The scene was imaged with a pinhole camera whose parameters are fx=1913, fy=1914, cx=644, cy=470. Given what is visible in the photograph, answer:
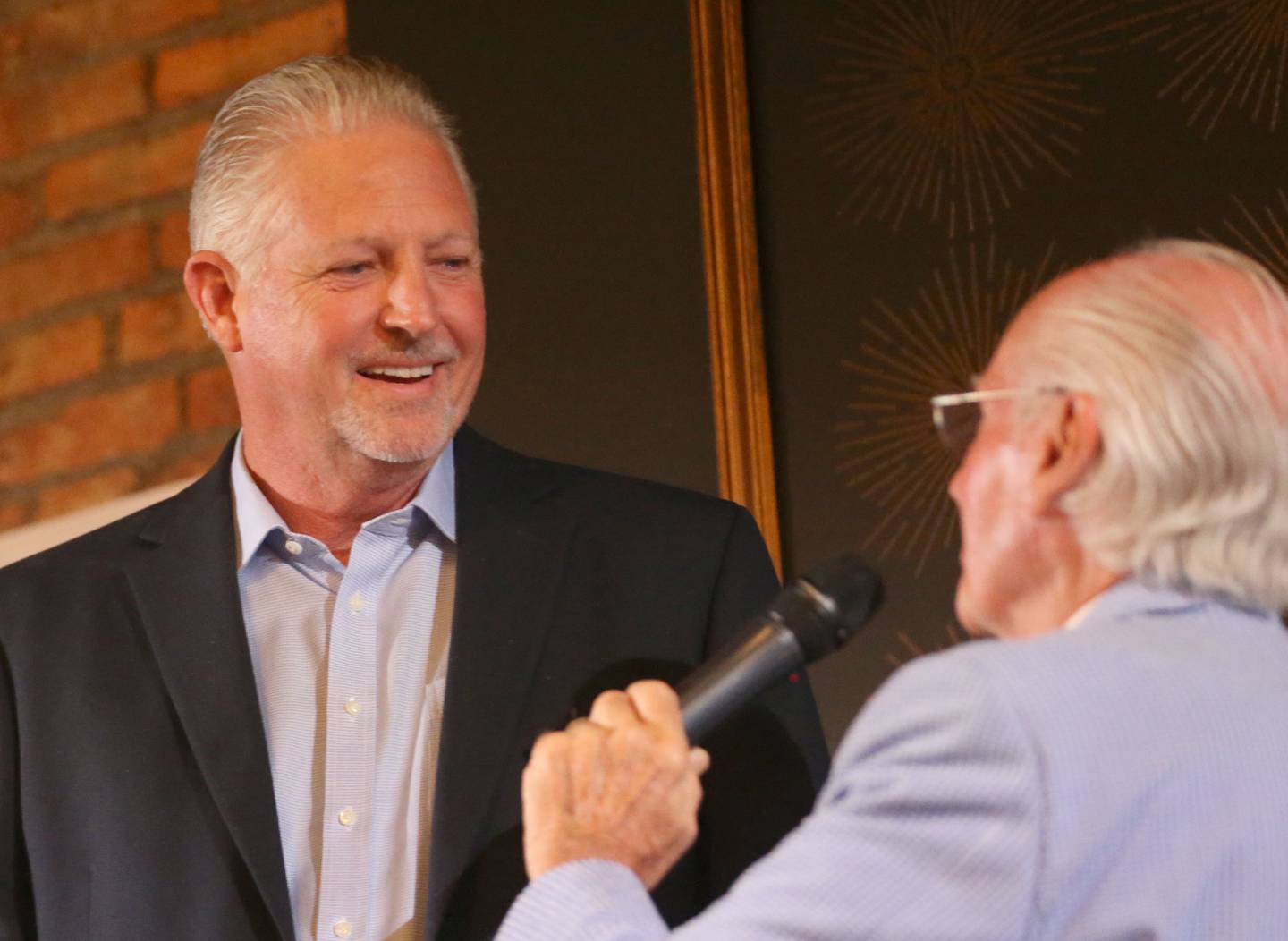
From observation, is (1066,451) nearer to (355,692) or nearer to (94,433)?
(355,692)

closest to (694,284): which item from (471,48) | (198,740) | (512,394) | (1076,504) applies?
(512,394)

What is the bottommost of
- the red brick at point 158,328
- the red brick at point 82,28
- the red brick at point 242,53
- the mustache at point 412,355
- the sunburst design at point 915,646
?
the sunburst design at point 915,646

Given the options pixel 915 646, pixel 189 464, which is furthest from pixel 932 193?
pixel 189 464

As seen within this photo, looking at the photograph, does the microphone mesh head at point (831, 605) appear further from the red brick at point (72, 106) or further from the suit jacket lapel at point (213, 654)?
the red brick at point (72, 106)

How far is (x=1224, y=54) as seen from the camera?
1.85 metres

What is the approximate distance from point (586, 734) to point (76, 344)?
1606mm

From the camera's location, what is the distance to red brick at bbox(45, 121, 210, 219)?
264 cm

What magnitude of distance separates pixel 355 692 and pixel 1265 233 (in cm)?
96

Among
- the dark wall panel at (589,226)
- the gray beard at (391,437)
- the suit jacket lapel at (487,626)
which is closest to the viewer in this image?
the suit jacket lapel at (487,626)

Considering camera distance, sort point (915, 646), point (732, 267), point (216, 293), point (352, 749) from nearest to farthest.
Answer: point (352, 749) → point (216, 293) → point (915, 646) → point (732, 267)

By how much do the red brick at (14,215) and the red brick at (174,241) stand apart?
238 mm

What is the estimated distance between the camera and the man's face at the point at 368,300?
1.64 meters

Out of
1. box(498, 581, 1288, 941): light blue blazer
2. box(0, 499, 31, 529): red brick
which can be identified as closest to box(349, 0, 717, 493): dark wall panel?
box(0, 499, 31, 529): red brick

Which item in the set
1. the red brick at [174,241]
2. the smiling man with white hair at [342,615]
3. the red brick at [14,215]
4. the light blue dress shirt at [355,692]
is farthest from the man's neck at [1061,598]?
the red brick at [14,215]
